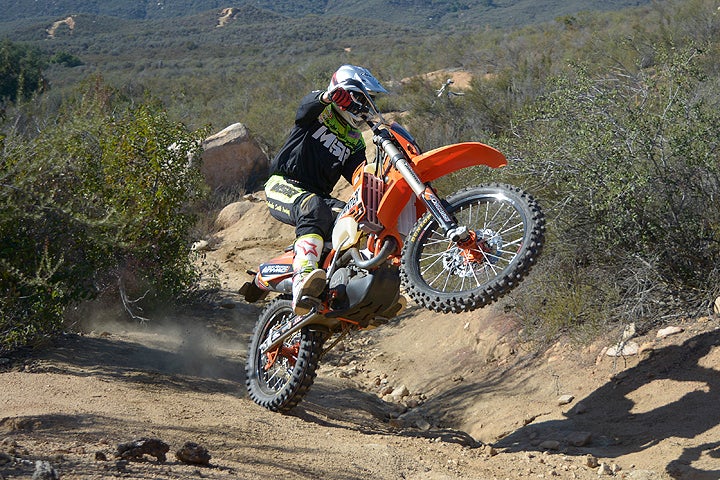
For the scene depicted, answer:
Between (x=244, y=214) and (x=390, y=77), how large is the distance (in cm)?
1255

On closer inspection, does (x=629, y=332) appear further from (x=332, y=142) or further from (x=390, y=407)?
(x=332, y=142)

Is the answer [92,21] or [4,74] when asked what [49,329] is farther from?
[92,21]

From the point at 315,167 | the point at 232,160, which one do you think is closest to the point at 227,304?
the point at 315,167

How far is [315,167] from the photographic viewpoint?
6.29 m

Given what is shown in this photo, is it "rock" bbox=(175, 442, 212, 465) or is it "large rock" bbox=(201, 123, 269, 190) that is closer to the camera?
"rock" bbox=(175, 442, 212, 465)

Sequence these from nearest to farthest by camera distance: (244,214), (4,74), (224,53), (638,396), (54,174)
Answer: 1. (638,396)
2. (54,174)
3. (244,214)
4. (4,74)
5. (224,53)

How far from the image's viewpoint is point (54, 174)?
7637 mm

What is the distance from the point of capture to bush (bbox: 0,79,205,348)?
6.79 m

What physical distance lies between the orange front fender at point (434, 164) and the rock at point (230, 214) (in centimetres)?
1023

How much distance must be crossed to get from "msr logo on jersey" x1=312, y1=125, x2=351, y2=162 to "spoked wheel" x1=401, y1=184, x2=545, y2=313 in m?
1.16

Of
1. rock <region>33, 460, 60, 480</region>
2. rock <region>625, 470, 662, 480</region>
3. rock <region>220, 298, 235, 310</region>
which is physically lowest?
rock <region>220, 298, 235, 310</region>

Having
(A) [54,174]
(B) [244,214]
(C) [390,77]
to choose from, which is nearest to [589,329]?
(A) [54,174]

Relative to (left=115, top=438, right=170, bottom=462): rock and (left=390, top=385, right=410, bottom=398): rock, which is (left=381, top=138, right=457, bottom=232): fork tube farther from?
(left=390, top=385, right=410, bottom=398): rock

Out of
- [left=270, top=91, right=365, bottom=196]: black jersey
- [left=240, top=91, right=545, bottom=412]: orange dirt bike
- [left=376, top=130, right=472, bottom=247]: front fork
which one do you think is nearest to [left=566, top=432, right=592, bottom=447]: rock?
[left=240, top=91, right=545, bottom=412]: orange dirt bike
